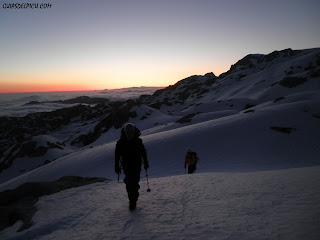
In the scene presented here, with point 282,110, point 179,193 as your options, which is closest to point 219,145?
point 282,110

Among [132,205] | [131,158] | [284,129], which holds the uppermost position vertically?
[131,158]

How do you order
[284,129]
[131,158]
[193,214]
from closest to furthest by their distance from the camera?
[193,214] < [131,158] < [284,129]

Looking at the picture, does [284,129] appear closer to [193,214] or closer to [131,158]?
[193,214]

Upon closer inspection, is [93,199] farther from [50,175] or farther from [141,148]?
[50,175]

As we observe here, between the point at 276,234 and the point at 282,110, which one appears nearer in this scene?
the point at 276,234

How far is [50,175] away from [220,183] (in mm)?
21491

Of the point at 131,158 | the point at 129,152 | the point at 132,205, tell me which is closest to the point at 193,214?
the point at 132,205

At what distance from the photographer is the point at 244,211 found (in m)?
4.87

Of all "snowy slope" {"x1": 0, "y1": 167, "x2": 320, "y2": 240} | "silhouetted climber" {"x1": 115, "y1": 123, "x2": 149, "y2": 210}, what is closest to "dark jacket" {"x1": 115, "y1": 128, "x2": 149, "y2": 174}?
"silhouetted climber" {"x1": 115, "y1": 123, "x2": 149, "y2": 210}

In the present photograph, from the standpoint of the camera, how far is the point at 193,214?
508cm

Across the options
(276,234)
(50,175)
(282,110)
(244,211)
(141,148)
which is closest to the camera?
(276,234)

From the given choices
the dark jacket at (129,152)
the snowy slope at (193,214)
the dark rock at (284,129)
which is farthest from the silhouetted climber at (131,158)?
the dark rock at (284,129)

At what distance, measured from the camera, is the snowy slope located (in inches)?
153

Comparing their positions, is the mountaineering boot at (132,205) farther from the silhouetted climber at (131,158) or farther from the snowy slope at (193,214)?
the snowy slope at (193,214)
